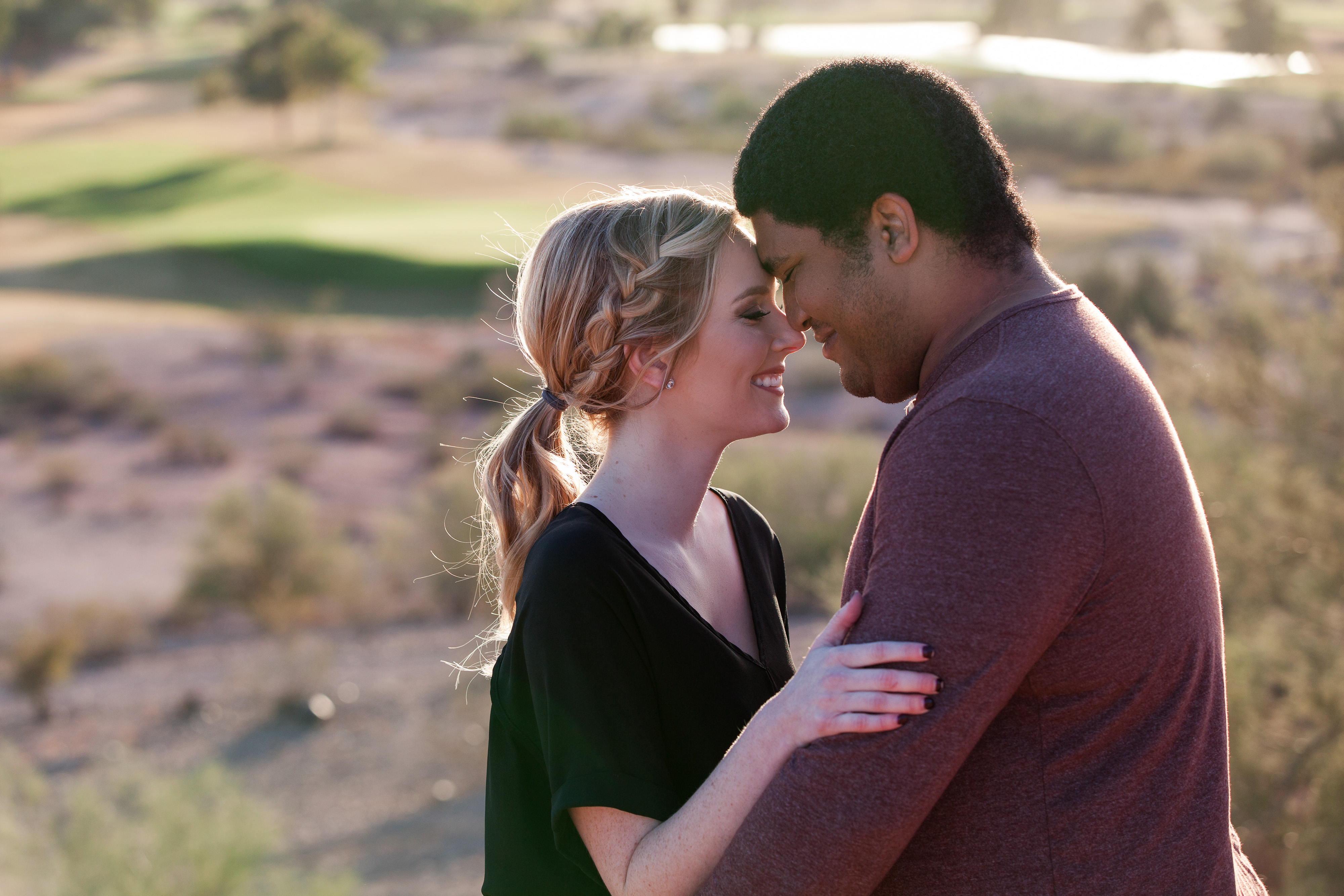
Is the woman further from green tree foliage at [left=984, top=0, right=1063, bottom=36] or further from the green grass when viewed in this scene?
green tree foliage at [left=984, top=0, right=1063, bottom=36]

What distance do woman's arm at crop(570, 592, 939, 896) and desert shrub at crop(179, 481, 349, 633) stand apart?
9981 millimetres

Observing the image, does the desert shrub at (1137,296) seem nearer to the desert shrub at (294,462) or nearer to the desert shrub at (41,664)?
the desert shrub at (294,462)

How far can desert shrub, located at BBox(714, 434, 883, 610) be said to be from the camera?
31.7ft

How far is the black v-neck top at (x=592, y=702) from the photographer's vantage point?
1720 mm

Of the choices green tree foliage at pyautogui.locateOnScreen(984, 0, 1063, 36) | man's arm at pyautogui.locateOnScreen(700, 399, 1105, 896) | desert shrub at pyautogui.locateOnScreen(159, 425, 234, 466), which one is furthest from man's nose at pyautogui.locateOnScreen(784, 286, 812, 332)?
green tree foliage at pyautogui.locateOnScreen(984, 0, 1063, 36)

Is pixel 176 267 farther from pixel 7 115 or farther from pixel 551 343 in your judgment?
pixel 551 343

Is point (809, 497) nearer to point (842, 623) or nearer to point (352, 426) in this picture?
point (842, 623)

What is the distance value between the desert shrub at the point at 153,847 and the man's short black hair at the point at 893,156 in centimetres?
479

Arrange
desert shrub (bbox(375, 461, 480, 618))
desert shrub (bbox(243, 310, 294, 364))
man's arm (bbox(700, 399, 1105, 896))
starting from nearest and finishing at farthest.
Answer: man's arm (bbox(700, 399, 1105, 896))
desert shrub (bbox(375, 461, 480, 618))
desert shrub (bbox(243, 310, 294, 364))

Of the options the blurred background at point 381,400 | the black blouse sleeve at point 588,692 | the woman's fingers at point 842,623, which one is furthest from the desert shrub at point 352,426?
the woman's fingers at point 842,623

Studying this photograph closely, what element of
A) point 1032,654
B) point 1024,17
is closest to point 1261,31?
point 1032,654

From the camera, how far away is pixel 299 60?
4266cm

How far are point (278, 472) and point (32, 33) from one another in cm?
5334

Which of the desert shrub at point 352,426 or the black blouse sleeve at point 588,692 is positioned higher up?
the black blouse sleeve at point 588,692
